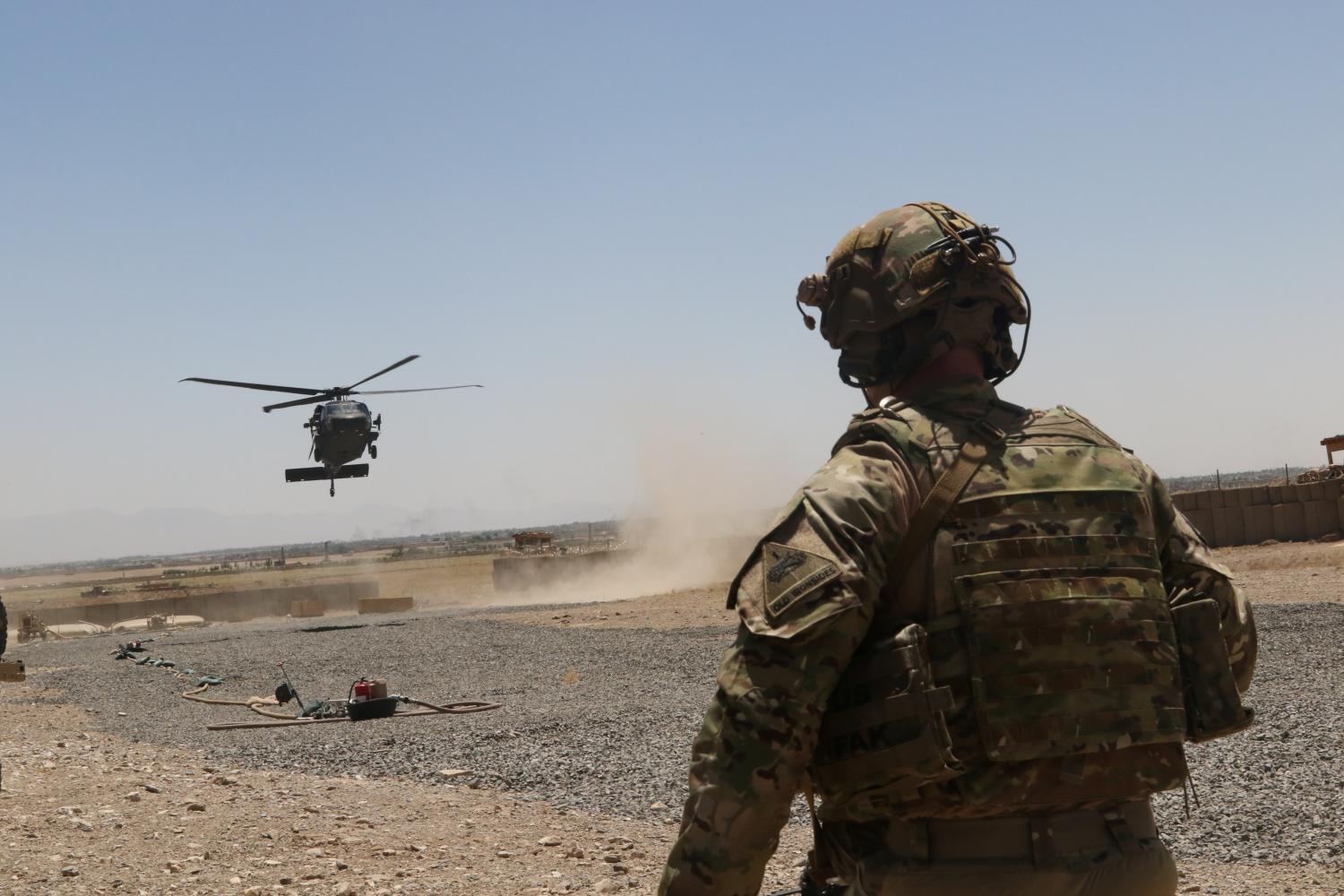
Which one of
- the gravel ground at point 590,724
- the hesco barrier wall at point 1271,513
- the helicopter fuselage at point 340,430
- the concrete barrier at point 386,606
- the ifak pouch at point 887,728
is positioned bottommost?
the concrete barrier at point 386,606

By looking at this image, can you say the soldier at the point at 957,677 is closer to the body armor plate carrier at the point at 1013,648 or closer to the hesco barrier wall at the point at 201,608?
the body armor plate carrier at the point at 1013,648

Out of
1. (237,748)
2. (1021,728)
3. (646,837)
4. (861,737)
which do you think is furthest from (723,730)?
(237,748)

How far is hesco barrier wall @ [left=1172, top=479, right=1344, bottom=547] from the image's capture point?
30.1 m

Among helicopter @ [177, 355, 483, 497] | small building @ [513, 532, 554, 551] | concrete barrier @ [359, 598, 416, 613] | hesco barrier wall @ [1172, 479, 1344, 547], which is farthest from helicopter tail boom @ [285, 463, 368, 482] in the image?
small building @ [513, 532, 554, 551]

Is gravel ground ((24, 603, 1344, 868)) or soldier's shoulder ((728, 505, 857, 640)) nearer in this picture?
soldier's shoulder ((728, 505, 857, 640))

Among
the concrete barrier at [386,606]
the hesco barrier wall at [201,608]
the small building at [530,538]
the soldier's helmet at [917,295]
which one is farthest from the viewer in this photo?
the small building at [530,538]

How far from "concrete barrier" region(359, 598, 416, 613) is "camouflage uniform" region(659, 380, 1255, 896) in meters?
46.8

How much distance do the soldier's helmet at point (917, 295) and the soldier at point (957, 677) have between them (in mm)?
181

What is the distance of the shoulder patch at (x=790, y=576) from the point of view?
228 centimetres

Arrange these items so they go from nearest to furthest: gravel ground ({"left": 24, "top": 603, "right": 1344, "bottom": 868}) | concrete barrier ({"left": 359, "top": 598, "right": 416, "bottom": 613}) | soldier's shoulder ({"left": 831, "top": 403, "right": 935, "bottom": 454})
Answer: soldier's shoulder ({"left": 831, "top": 403, "right": 935, "bottom": 454})
gravel ground ({"left": 24, "top": 603, "right": 1344, "bottom": 868})
concrete barrier ({"left": 359, "top": 598, "right": 416, "bottom": 613})

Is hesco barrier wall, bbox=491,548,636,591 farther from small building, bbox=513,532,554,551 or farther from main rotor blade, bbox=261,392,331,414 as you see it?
main rotor blade, bbox=261,392,331,414

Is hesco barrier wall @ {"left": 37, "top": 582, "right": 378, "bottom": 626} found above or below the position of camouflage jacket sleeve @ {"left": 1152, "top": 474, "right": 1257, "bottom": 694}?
below

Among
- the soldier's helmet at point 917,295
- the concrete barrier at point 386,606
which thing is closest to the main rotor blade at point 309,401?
the concrete barrier at point 386,606

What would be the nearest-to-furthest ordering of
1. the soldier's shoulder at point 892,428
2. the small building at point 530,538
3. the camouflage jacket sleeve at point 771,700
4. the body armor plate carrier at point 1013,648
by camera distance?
the camouflage jacket sleeve at point 771,700 < the body armor plate carrier at point 1013,648 < the soldier's shoulder at point 892,428 < the small building at point 530,538
